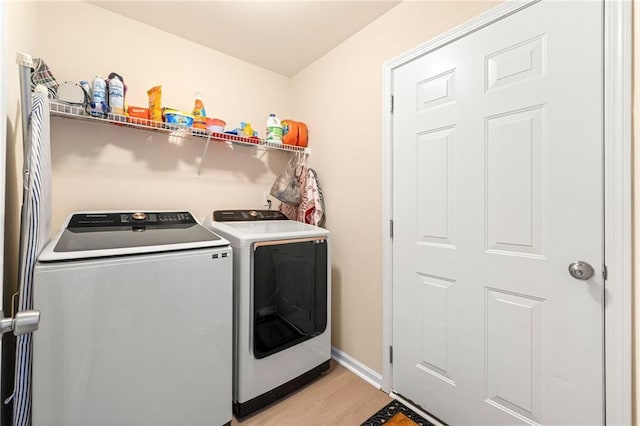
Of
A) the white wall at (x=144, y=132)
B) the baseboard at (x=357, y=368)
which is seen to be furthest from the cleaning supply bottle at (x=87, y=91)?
the baseboard at (x=357, y=368)

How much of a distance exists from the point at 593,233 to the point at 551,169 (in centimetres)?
29

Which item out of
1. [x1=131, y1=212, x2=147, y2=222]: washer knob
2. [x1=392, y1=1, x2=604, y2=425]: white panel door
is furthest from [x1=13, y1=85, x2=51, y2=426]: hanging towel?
[x1=392, y1=1, x2=604, y2=425]: white panel door

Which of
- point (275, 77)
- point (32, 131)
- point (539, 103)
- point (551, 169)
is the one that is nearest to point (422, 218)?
point (551, 169)

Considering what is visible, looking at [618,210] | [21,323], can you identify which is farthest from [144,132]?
[618,210]

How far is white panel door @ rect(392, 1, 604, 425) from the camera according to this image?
41.3 inches

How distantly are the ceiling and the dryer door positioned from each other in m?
1.49

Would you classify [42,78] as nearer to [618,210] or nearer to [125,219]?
[125,219]

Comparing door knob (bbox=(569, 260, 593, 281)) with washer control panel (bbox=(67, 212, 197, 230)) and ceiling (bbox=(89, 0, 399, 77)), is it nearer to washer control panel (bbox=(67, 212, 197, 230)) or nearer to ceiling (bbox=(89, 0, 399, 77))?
ceiling (bbox=(89, 0, 399, 77))

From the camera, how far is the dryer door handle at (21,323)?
553 mm

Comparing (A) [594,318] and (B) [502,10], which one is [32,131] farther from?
(A) [594,318]

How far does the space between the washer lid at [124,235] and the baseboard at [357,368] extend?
1321 mm

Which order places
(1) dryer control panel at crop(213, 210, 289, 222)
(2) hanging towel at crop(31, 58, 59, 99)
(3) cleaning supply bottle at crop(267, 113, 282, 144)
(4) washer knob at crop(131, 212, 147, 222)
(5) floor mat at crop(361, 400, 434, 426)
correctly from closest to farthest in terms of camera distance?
(2) hanging towel at crop(31, 58, 59, 99) < (5) floor mat at crop(361, 400, 434, 426) < (4) washer knob at crop(131, 212, 147, 222) < (1) dryer control panel at crop(213, 210, 289, 222) < (3) cleaning supply bottle at crop(267, 113, 282, 144)

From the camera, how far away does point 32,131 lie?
0.99m

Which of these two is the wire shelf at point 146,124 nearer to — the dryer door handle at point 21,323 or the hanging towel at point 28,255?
the hanging towel at point 28,255
